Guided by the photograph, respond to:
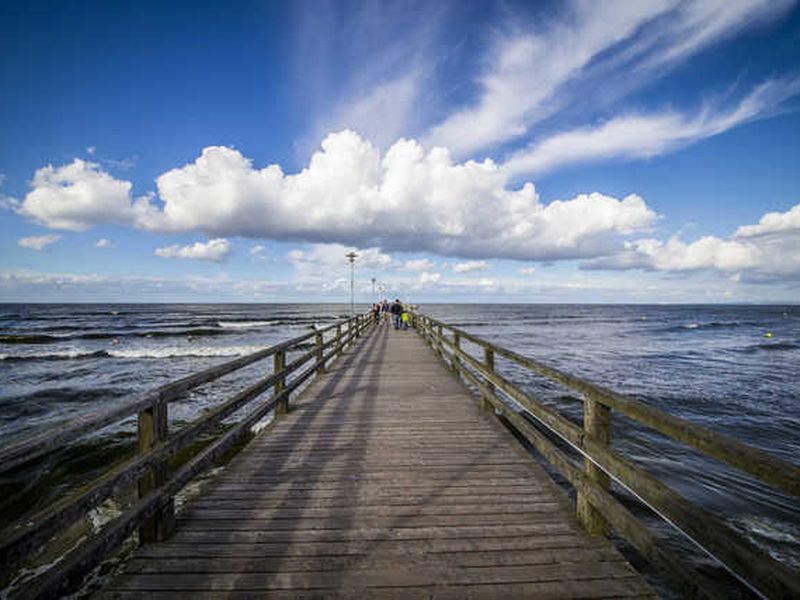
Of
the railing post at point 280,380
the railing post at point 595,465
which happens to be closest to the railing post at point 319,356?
the railing post at point 280,380

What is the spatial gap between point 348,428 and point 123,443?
5768mm

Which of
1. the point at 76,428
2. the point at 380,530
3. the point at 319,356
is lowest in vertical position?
the point at 380,530

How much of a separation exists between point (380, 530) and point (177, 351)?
25182 millimetres

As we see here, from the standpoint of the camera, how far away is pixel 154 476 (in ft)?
8.97

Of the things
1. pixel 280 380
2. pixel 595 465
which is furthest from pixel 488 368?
pixel 280 380

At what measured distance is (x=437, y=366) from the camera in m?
10.5

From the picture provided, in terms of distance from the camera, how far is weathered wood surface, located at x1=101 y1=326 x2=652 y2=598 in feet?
7.77

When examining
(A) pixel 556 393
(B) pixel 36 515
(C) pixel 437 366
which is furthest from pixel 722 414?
(B) pixel 36 515

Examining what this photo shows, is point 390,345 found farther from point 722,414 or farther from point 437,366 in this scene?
point 722,414

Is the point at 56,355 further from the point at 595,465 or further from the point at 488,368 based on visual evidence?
the point at 595,465

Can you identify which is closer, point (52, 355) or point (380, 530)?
point (380, 530)

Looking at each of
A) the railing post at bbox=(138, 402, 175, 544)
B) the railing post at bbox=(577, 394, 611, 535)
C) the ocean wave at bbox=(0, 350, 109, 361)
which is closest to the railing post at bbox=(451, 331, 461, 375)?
the railing post at bbox=(577, 394, 611, 535)

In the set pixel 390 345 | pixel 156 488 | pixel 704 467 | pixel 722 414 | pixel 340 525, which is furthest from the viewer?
pixel 390 345

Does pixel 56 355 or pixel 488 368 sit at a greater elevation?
pixel 488 368
